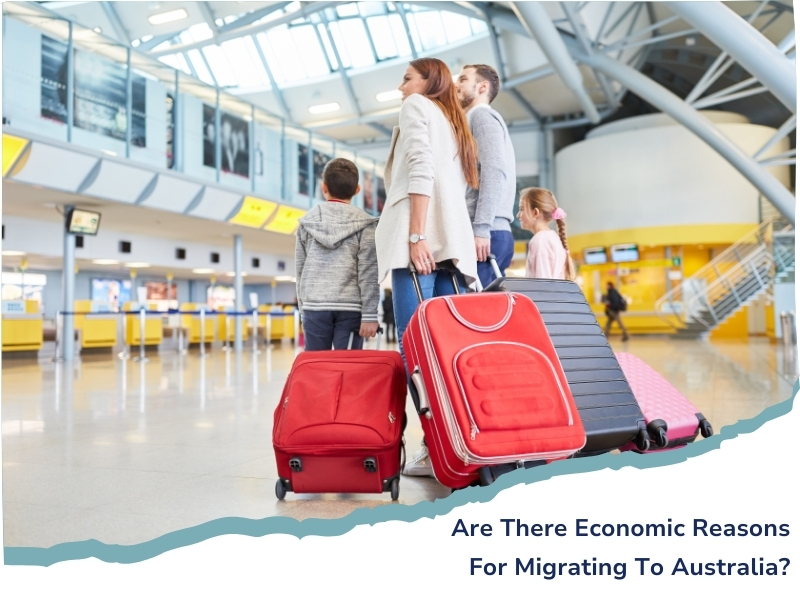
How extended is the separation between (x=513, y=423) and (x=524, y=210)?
5.33 ft

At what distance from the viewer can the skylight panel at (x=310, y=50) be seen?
76.3ft

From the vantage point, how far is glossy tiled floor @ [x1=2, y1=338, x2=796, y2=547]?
209 centimetres

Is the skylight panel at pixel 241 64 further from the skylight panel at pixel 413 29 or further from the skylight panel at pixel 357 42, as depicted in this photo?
the skylight panel at pixel 413 29

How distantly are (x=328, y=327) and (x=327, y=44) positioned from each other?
22653mm

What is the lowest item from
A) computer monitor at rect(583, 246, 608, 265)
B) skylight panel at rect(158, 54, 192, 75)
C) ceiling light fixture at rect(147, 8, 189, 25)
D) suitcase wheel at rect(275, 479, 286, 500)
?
suitcase wheel at rect(275, 479, 286, 500)

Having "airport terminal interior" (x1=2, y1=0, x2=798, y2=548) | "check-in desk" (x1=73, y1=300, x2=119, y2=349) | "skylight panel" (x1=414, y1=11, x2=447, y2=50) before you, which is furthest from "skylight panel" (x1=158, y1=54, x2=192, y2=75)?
"check-in desk" (x1=73, y1=300, x2=119, y2=349)

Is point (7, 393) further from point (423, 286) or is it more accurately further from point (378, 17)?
point (378, 17)

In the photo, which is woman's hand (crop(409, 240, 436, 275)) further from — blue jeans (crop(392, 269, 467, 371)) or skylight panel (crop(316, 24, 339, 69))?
skylight panel (crop(316, 24, 339, 69))

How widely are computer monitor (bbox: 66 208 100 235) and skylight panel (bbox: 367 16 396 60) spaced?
13371 mm

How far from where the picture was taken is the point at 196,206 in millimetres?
14055

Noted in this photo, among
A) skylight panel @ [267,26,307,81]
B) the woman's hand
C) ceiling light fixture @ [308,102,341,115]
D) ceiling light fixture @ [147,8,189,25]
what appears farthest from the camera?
ceiling light fixture @ [308,102,341,115]

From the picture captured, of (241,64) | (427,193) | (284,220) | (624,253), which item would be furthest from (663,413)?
(241,64)

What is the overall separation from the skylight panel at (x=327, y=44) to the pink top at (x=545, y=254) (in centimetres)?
2181

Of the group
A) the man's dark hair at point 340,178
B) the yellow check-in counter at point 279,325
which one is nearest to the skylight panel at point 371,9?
the yellow check-in counter at point 279,325
